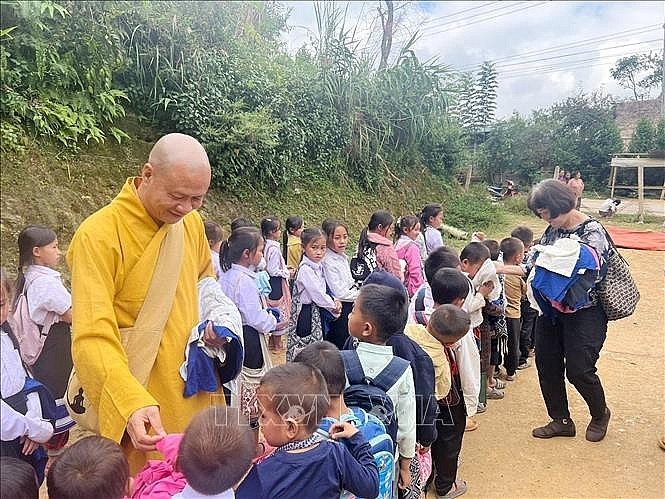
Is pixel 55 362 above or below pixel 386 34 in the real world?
below

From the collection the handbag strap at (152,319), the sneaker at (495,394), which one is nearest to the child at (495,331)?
the sneaker at (495,394)

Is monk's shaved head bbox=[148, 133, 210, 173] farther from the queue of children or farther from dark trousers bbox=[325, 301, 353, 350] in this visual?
dark trousers bbox=[325, 301, 353, 350]

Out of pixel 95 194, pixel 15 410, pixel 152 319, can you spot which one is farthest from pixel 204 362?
pixel 95 194

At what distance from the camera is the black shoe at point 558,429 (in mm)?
3600

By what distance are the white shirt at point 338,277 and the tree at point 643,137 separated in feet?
54.4

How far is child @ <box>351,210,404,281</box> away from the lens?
4629 millimetres

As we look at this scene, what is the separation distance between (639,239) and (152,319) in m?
11.4

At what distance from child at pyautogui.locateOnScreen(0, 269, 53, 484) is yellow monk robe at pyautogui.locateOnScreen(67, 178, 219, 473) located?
156mm

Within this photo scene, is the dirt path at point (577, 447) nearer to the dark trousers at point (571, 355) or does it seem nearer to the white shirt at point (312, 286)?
the dark trousers at point (571, 355)

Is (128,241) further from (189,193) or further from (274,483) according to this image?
(274,483)

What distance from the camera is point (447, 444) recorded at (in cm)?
287

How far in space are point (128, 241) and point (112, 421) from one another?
1.75 feet

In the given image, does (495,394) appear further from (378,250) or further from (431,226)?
(431,226)

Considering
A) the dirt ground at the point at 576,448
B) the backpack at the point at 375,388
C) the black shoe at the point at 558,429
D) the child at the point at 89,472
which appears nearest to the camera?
the child at the point at 89,472
